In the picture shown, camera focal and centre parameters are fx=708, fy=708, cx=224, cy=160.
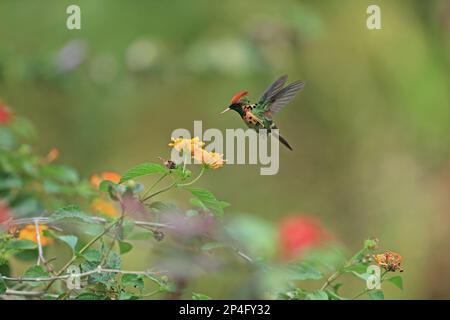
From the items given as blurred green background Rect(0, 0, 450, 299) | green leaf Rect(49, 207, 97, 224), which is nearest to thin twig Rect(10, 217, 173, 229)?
green leaf Rect(49, 207, 97, 224)

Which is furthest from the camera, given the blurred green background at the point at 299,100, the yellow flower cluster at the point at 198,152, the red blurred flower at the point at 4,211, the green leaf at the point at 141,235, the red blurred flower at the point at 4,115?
the blurred green background at the point at 299,100

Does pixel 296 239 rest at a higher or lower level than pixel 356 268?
higher

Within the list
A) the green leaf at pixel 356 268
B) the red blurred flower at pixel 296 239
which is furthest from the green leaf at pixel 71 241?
the red blurred flower at pixel 296 239

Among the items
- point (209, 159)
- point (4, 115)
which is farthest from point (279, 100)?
point (4, 115)

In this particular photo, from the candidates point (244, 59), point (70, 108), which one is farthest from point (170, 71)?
point (70, 108)

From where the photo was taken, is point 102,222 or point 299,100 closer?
point 102,222

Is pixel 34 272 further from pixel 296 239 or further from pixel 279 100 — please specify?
pixel 296 239

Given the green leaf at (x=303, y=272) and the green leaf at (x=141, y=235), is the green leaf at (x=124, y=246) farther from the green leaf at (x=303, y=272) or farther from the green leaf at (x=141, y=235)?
the green leaf at (x=303, y=272)

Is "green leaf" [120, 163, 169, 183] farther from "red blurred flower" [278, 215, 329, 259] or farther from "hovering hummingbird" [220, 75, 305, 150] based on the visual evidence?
"red blurred flower" [278, 215, 329, 259]
